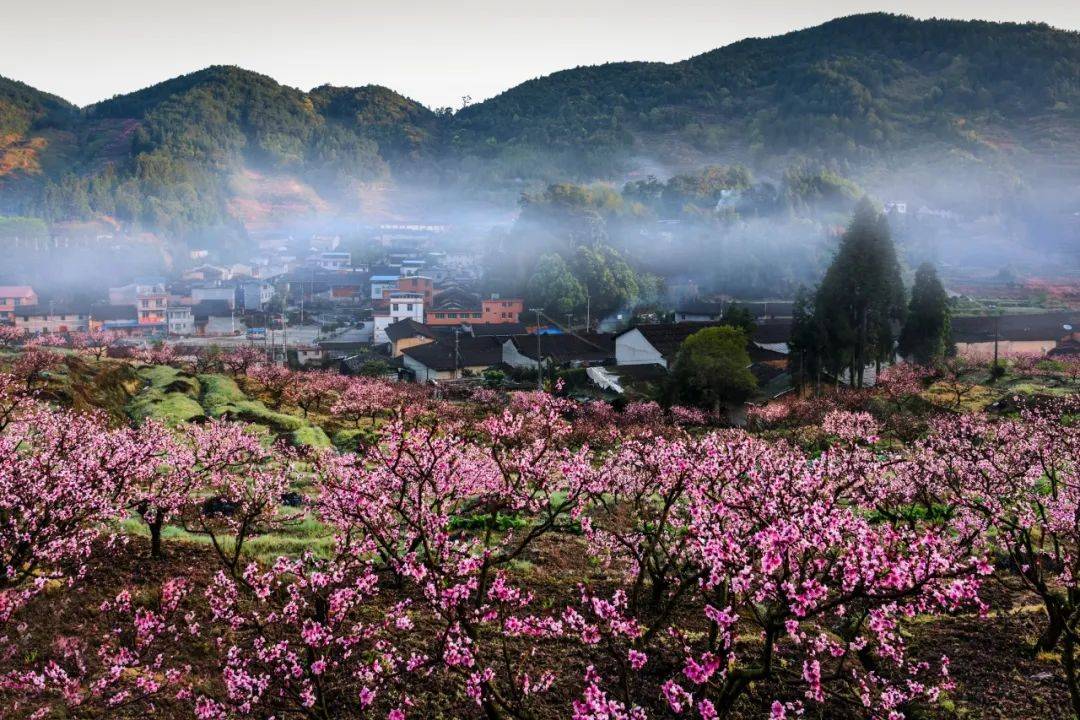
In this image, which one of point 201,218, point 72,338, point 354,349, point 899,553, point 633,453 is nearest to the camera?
point 899,553

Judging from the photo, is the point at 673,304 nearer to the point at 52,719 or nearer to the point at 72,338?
the point at 72,338

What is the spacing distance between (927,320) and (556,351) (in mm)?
26477

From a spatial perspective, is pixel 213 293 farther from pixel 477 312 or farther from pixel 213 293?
pixel 477 312

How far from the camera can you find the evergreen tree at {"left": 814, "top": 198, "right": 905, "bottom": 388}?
150ft

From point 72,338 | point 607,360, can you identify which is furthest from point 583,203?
point 72,338

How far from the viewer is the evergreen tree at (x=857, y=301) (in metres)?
45.6

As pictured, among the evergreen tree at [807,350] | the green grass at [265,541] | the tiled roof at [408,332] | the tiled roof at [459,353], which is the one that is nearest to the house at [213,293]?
the tiled roof at [408,332]

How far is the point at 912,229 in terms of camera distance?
133375 millimetres

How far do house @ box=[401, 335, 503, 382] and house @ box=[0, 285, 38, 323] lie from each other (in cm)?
5311

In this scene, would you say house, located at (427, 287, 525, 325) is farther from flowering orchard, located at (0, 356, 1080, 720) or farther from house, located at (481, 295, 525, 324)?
flowering orchard, located at (0, 356, 1080, 720)

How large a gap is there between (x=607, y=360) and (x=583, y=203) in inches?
2657

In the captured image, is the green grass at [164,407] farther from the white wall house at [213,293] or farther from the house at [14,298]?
the white wall house at [213,293]

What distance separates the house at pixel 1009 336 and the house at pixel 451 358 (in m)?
35.5

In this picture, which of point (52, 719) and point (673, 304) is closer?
point (52, 719)
